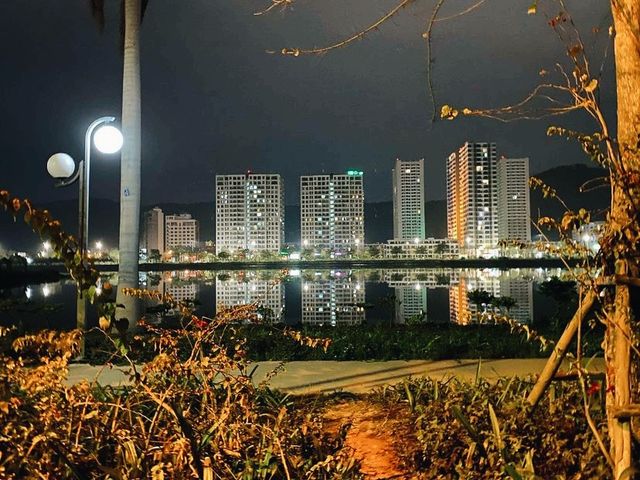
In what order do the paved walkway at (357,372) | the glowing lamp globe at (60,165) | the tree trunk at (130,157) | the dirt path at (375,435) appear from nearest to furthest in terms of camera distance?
1. the dirt path at (375,435)
2. the paved walkway at (357,372)
3. the glowing lamp globe at (60,165)
4. the tree trunk at (130,157)

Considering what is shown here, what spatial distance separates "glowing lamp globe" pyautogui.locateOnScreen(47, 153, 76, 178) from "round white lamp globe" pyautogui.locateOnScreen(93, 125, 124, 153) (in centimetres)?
49

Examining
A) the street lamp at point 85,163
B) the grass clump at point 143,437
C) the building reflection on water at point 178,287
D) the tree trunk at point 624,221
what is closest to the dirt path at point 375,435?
the grass clump at point 143,437

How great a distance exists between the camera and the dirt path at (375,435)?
13.6 ft

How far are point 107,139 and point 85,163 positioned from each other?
1.66 ft

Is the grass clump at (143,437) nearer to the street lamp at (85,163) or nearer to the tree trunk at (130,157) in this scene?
the street lamp at (85,163)

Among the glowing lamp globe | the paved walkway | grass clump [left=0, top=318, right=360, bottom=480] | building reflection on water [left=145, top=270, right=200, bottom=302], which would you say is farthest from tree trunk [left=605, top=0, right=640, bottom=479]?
building reflection on water [left=145, top=270, right=200, bottom=302]

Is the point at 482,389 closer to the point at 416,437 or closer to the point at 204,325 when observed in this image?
the point at 416,437

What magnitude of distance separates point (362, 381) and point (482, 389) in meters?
2.29

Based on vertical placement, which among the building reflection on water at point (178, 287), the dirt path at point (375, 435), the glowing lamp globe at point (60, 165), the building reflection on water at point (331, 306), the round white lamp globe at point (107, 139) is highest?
the round white lamp globe at point (107, 139)

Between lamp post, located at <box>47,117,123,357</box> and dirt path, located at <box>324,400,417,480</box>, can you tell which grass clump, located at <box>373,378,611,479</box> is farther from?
lamp post, located at <box>47,117,123,357</box>

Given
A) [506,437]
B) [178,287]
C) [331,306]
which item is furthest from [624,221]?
[178,287]

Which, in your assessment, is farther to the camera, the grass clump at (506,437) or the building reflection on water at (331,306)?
the building reflection on water at (331,306)

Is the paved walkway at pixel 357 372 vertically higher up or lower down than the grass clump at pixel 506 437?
lower down

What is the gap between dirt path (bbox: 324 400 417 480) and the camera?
414 cm
